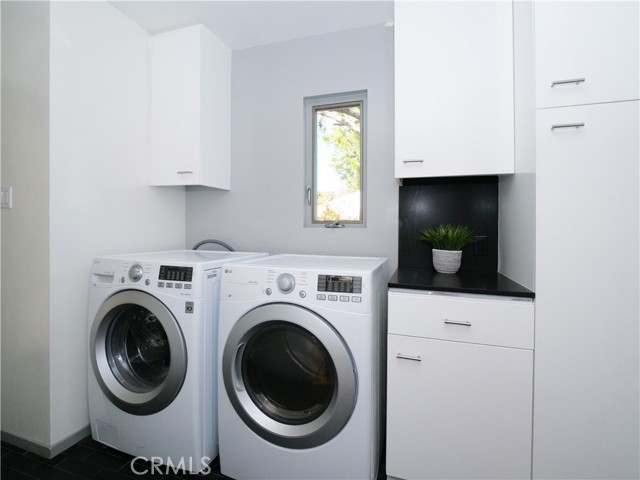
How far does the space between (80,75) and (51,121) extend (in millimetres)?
336

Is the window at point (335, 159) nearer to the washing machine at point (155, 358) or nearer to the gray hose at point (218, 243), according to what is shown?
the gray hose at point (218, 243)

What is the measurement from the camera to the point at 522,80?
4.25 ft

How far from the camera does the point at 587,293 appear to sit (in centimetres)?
111

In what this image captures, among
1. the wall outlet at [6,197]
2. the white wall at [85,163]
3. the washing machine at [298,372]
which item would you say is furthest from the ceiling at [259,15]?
the washing machine at [298,372]

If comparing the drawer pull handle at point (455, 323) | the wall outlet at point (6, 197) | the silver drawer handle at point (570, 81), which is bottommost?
the drawer pull handle at point (455, 323)

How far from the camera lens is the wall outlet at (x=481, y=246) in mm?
1761

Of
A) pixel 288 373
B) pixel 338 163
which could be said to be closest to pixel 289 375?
pixel 288 373

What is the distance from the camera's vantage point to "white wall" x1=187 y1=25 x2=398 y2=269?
1948mm

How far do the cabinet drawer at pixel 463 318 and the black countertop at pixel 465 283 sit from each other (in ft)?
0.09

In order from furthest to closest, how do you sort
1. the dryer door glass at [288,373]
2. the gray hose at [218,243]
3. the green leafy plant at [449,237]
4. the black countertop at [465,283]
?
Answer: the gray hose at [218,243], the green leafy plant at [449,237], the dryer door glass at [288,373], the black countertop at [465,283]

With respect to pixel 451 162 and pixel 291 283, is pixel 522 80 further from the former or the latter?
pixel 291 283

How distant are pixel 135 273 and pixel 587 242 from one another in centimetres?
193

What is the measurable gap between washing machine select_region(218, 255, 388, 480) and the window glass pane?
2.63 feet

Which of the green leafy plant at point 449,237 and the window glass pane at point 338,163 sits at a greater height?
the window glass pane at point 338,163
